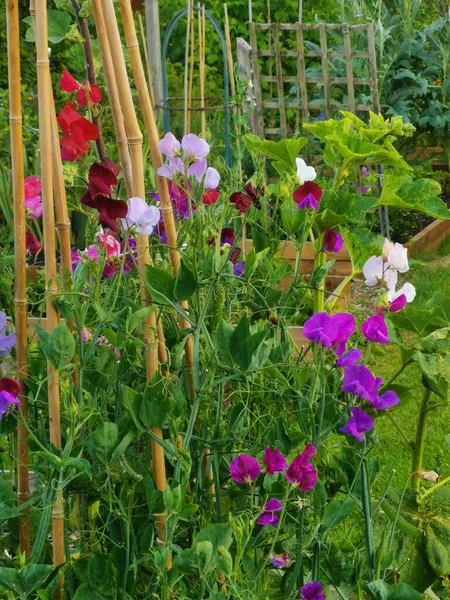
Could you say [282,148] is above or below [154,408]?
above

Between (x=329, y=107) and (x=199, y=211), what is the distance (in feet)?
14.3

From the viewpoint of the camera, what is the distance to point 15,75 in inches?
54.8

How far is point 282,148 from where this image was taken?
1.78m

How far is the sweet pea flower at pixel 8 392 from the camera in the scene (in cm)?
134

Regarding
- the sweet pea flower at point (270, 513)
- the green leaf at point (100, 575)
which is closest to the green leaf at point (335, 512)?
the sweet pea flower at point (270, 513)

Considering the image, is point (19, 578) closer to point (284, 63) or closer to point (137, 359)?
point (137, 359)

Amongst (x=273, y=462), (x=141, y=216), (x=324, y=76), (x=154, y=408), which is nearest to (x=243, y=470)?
(x=273, y=462)

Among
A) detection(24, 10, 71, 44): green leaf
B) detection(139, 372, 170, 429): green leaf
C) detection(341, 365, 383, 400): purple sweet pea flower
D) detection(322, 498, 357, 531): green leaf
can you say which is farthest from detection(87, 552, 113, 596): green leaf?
detection(24, 10, 71, 44): green leaf

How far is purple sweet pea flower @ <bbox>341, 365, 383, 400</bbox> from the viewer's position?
1435mm

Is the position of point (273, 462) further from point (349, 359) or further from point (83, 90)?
point (83, 90)

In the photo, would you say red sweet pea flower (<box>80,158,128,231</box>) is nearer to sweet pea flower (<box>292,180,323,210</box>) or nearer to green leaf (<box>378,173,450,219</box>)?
sweet pea flower (<box>292,180,323,210</box>)

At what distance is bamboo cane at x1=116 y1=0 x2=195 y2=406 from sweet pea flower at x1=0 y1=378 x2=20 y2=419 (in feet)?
0.94

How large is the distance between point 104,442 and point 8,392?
167 mm

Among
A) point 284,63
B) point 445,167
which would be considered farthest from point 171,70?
point 445,167
